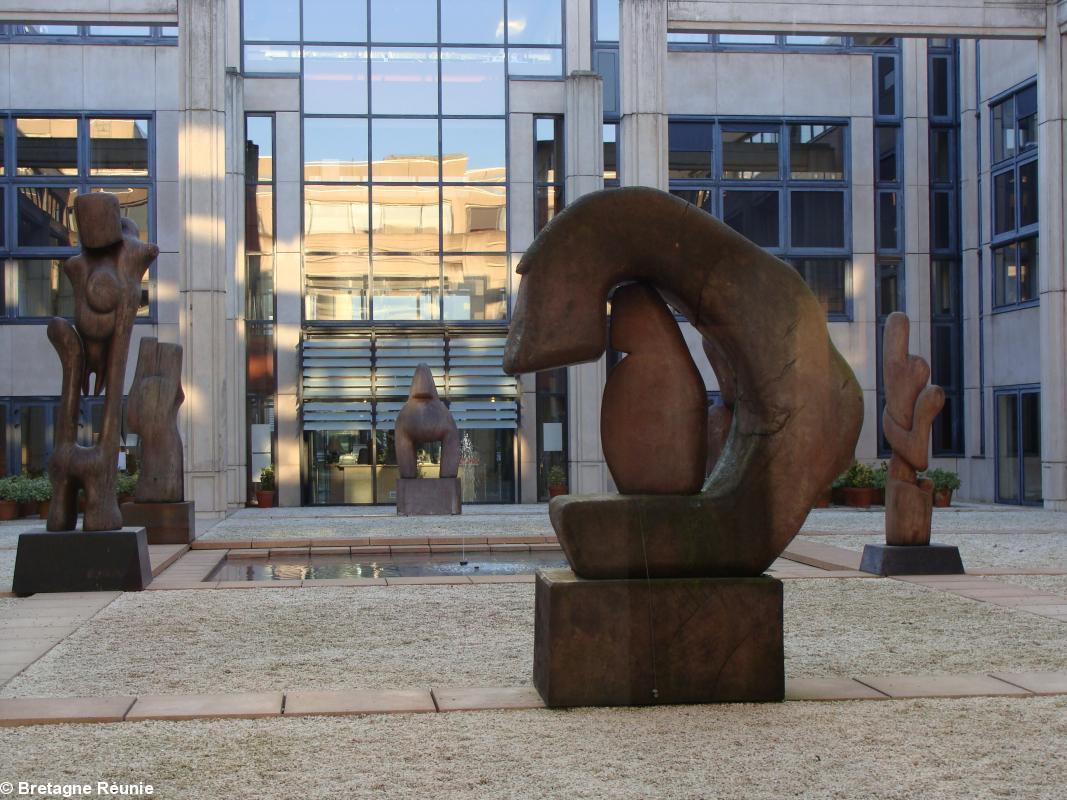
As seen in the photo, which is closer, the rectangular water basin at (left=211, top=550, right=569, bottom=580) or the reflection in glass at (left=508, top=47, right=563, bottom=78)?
the rectangular water basin at (left=211, top=550, right=569, bottom=580)

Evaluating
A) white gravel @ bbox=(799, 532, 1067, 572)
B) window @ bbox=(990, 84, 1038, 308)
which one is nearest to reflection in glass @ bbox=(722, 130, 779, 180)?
window @ bbox=(990, 84, 1038, 308)

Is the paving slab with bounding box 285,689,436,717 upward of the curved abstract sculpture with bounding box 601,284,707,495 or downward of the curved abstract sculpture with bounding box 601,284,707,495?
downward

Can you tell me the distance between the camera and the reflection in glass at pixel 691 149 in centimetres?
2736

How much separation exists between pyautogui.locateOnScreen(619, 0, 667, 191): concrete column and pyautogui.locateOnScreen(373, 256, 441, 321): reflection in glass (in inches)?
225

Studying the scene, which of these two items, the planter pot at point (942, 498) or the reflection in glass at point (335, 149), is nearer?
the planter pot at point (942, 498)

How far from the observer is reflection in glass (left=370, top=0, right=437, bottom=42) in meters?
26.9

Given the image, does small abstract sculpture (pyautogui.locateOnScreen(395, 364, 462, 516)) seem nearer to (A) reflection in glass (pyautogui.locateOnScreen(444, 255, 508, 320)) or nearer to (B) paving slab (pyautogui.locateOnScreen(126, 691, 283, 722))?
(A) reflection in glass (pyautogui.locateOnScreen(444, 255, 508, 320))

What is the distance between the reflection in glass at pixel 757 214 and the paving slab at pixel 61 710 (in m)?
22.9

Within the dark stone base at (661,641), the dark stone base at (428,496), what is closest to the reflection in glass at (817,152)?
the dark stone base at (428,496)

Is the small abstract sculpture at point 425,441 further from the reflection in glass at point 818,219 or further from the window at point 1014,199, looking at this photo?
the window at point 1014,199

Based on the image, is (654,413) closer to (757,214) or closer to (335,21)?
(757,214)

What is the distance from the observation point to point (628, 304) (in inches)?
256

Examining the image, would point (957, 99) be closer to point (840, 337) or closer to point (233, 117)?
point (840, 337)

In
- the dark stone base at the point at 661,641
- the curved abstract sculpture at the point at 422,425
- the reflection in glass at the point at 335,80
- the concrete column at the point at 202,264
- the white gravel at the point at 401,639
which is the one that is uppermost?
the reflection in glass at the point at 335,80
